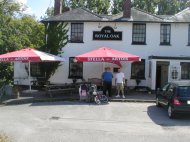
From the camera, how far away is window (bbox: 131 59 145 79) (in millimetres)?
28391

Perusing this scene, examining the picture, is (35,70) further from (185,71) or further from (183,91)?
(183,91)

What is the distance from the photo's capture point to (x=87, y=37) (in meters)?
28.6

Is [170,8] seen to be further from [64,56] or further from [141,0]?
[64,56]

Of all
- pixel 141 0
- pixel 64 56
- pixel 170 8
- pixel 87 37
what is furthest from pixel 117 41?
pixel 170 8

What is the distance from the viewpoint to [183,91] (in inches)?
659

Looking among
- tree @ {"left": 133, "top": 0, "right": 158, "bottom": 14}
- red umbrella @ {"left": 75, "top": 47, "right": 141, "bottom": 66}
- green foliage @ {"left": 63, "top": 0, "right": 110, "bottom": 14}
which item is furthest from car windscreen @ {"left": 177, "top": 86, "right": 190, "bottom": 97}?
tree @ {"left": 133, "top": 0, "right": 158, "bottom": 14}

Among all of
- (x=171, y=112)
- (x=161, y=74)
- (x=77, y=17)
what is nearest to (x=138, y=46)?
(x=161, y=74)

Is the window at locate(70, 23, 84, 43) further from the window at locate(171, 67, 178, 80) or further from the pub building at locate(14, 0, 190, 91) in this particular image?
the window at locate(171, 67, 178, 80)

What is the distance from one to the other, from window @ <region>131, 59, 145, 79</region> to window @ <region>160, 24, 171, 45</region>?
2.12m

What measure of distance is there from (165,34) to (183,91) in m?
12.4

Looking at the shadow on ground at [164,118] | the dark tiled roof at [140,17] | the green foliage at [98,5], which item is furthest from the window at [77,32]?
the green foliage at [98,5]

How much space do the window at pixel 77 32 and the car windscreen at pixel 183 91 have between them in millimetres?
13087

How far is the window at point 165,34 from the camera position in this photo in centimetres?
2852

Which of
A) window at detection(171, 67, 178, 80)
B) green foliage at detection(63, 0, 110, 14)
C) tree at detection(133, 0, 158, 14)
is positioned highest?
tree at detection(133, 0, 158, 14)
